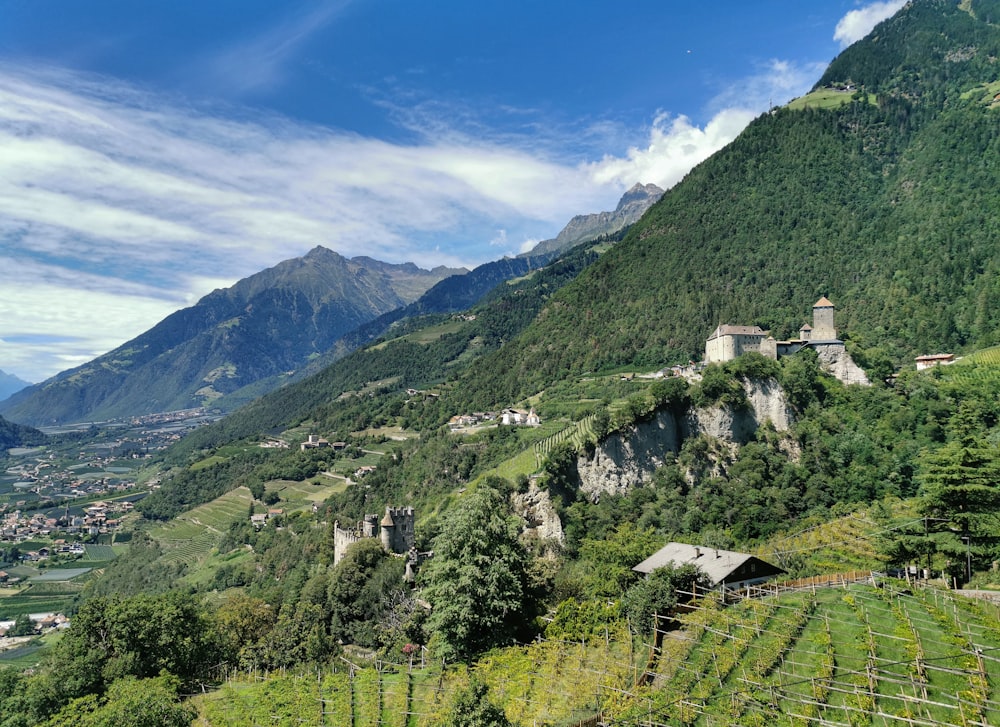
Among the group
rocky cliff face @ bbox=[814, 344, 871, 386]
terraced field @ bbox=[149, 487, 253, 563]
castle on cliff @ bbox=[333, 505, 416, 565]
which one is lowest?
terraced field @ bbox=[149, 487, 253, 563]

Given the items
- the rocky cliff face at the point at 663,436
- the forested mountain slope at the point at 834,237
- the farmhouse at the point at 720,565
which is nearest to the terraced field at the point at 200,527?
the forested mountain slope at the point at 834,237

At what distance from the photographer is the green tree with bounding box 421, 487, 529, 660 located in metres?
31.6

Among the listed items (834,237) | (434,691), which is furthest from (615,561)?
(834,237)

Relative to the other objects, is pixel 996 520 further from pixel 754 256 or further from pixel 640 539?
pixel 754 256

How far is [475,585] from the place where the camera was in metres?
32.1

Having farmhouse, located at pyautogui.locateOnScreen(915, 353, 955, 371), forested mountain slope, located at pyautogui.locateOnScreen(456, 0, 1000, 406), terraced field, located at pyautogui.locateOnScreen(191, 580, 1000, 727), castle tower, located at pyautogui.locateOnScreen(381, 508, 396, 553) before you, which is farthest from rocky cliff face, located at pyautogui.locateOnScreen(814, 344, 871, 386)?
castle tower, located at pyautogui.locateOnScreen(381, 508, 396, 553)

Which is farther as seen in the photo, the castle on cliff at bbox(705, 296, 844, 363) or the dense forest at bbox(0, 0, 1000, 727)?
the castle on cliff at bbox(705, 296, 844, 363)

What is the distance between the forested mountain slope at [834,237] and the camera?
320ft

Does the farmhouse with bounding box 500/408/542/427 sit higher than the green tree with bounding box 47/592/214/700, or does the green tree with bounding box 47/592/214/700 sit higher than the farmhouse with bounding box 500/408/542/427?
the farmhouse with bounding box 500/408/542/427

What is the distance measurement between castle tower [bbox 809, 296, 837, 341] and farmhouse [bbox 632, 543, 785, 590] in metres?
44.4

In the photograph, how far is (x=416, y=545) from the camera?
176ft

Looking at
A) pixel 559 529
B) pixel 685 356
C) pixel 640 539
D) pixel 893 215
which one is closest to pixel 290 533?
pixel 559 529

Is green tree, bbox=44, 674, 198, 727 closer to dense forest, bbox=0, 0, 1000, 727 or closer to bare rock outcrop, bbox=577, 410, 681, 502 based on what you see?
dense forest, bbox=0, 0, 1000, 727

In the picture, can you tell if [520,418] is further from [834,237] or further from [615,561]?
[834,237]
